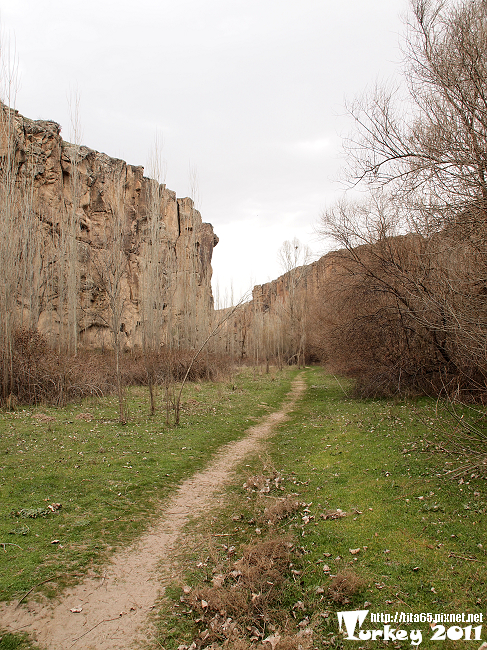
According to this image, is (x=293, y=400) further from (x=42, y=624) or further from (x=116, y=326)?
(x=42, y=624)

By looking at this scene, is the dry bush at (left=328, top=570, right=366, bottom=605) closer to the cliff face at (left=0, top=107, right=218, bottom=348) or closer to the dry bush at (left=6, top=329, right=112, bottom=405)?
the dry bush at (left=6, top=329, right=112, bottom=405)

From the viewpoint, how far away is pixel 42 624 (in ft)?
11.8

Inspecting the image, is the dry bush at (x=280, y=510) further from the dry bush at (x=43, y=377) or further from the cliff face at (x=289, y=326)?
the cliff face at (x=289, y=326)

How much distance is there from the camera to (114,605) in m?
3.92

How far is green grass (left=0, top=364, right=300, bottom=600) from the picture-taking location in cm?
463

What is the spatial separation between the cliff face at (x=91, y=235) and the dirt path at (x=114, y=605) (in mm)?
14631

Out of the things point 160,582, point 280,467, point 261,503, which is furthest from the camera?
point 280,467

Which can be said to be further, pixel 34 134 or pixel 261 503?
pixel 34 134

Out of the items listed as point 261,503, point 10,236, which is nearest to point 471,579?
point 261,503

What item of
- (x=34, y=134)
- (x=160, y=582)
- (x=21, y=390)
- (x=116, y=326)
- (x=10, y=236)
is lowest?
(x=160, y=582)

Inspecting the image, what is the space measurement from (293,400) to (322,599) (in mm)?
14225

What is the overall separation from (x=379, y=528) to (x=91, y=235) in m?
29.5

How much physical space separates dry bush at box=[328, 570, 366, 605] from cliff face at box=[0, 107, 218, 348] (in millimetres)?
16100

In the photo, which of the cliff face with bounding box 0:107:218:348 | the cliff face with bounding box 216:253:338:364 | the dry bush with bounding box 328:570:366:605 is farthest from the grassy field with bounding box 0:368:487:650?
the cliff face with bounding box 216:253:338:364
